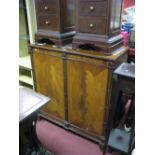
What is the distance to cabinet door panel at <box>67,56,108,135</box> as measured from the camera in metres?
1.41

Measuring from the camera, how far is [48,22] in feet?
5.42

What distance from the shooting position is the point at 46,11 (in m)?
1.62

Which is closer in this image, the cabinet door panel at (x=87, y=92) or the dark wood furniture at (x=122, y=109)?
the dark wood furniture at (x=122, y=109)

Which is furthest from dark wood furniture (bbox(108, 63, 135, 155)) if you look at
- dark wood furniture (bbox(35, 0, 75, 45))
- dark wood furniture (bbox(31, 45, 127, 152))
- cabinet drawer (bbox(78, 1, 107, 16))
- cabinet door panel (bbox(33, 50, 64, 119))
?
dark wood furniture (bbox(35, 0, 75, 45))

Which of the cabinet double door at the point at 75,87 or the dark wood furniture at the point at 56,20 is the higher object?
the dark wood furniture at the point at 56,20

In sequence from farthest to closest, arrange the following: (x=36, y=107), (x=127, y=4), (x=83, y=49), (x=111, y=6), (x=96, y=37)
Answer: (x=127, y=4) → (x=83, y=49) → (x=96, y=37) → (x=111, y=6) → (x=36, y=107)

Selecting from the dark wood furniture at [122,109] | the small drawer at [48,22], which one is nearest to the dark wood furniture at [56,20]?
the small drawer at [48,22]

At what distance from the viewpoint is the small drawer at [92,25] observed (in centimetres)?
132

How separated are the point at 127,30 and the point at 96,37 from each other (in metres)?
0.54

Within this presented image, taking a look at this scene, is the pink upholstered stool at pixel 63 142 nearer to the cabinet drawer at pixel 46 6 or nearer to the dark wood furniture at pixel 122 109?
the dark wood furniture at pixel 122 109

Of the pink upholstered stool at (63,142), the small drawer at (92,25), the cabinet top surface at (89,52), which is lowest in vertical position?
the pink upholstered stool at (63,142)
